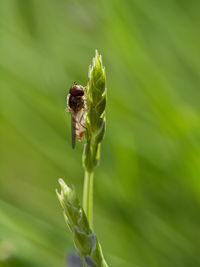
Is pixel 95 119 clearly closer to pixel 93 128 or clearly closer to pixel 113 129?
pixel 93 128

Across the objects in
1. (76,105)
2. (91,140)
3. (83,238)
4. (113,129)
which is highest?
(113,129)

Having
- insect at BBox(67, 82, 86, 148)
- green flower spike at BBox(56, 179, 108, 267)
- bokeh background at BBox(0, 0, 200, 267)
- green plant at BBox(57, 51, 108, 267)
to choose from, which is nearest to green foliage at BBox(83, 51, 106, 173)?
green plant at BBox(57, 51, 108, 267)

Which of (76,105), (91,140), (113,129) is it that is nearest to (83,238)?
(91,140)

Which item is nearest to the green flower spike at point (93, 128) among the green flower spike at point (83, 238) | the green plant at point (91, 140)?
the green plant at point (91, 140)

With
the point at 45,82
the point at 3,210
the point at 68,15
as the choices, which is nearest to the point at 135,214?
the point at 3,210

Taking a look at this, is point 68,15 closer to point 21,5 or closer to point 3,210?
point 21,5

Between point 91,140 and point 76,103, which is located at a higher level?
point 76,103

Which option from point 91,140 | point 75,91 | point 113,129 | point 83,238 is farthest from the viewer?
point 113,129

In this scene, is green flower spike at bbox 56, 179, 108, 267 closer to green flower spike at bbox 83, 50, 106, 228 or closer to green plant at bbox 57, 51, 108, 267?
green plant at bbox 57, 51, 108, 267

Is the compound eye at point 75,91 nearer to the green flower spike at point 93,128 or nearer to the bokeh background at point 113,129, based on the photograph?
the green flower spike at point 93,128

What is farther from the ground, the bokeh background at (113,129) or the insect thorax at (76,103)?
the bokeh background at (113,129)
